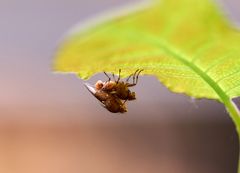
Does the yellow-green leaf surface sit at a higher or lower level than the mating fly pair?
lower

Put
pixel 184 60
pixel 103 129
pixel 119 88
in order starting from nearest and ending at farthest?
pixel 184 60, pixel 119 88, pixel 103 129

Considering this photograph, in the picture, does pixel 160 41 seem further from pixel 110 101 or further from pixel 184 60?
pixel 110 101

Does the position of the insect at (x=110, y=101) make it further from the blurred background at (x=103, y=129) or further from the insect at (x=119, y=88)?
the blurred background at (x=103, y=129)

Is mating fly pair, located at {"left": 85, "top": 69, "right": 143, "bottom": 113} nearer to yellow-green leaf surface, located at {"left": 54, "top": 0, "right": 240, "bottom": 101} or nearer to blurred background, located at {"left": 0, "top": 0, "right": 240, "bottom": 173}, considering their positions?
yellow-green leaf surface, located at {"left": 54, "top": 0, "right": 240, "bottom": 101}

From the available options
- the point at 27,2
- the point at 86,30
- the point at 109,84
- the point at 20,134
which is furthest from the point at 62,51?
the point at 27,2

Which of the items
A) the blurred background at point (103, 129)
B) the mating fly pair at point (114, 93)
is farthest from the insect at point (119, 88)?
the blurred background at point (103, 129)

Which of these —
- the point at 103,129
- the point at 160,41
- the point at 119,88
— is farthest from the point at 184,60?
the point at 103,129

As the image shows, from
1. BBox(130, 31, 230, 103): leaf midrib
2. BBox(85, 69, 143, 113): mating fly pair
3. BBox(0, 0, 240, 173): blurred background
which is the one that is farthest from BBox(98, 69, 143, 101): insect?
BBox(0, 0, 240, 173): blurred background

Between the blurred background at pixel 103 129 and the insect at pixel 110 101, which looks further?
the blurred background at pixel 103 129

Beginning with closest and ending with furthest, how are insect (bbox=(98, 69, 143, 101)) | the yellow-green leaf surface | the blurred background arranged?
the yellow-green leaf surface < insect (bbox=(98, 69, 143, 101)) < the blurred background
